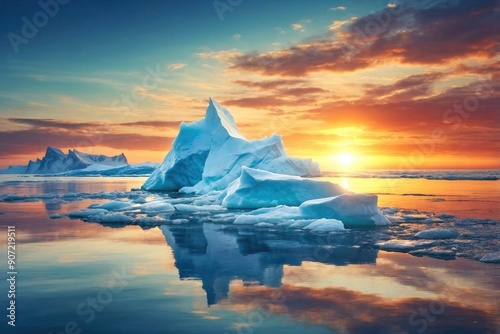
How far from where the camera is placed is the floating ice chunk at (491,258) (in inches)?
389

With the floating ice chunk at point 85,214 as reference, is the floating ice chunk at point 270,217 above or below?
above

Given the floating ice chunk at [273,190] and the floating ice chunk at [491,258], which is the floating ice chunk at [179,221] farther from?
the floating ice chunk at [491,258]

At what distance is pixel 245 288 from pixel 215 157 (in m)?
28.5

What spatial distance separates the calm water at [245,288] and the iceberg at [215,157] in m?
21.7

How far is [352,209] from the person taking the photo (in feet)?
52.9

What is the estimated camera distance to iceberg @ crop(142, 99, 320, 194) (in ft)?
114

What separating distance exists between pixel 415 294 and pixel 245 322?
3315 millimetres

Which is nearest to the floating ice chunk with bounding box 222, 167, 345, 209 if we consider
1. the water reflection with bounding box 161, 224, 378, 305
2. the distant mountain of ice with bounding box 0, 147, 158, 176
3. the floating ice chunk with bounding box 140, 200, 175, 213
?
the floating ice chunk with bounding box 140, 200, 175, 213

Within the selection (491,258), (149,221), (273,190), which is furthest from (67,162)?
(491,258)

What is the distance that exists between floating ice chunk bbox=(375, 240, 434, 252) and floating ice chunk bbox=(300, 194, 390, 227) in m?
3.73

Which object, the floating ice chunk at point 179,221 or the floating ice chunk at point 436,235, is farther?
the floating ice chunk at point 179,221

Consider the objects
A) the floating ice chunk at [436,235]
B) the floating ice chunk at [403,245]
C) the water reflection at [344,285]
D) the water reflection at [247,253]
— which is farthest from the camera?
the floating ice chunk at [436,235]

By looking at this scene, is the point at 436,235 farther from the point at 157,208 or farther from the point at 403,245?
the point at 157,208

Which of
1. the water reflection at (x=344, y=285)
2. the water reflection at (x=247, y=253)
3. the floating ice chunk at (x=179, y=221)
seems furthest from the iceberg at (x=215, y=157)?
the water reflection at (x=344, y=285)
